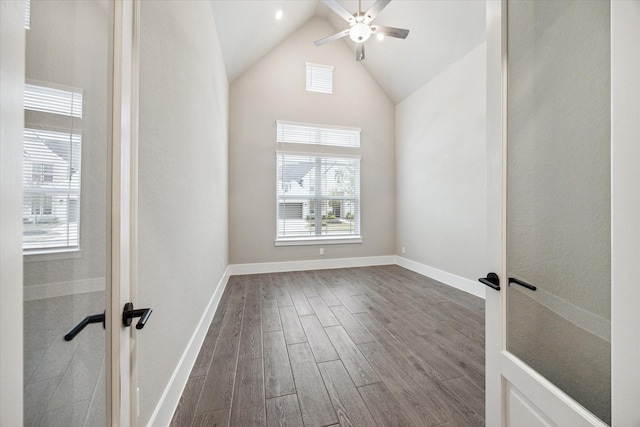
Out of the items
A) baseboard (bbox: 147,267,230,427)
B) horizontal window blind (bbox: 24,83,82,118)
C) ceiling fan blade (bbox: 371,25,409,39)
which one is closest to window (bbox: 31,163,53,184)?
horizontal window blind (bbox: 24,83,82,118)

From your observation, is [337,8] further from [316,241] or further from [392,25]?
[316,241]

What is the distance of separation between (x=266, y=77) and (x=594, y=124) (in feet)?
15.0

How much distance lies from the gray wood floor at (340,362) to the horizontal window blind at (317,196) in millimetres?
1660

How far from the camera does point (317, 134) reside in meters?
4.65

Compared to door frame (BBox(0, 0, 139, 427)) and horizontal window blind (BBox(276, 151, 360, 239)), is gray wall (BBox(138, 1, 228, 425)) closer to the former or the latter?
door frame (BBox(0, 0, 139, 427))

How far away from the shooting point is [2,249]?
33cm

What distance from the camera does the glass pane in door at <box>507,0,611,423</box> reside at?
0.75 metres

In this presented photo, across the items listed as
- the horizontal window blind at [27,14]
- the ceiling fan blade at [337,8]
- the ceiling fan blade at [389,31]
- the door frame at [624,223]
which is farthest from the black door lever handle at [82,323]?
the ceiling fan blade at [389,31]

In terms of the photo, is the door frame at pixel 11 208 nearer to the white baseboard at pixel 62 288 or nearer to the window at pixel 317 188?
the white baseboard at pixel 62 288

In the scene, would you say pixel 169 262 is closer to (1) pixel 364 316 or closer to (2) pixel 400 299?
(1) pixel 364 316

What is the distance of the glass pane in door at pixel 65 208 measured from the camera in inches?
17.9

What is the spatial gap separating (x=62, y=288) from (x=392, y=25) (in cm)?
469

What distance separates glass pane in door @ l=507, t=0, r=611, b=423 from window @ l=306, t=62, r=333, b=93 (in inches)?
158

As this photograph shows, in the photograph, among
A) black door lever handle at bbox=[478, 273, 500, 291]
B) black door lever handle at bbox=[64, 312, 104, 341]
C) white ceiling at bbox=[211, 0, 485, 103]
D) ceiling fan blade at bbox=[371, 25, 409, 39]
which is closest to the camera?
black door lever handle at bbox=[64, 312, 104, 341]
